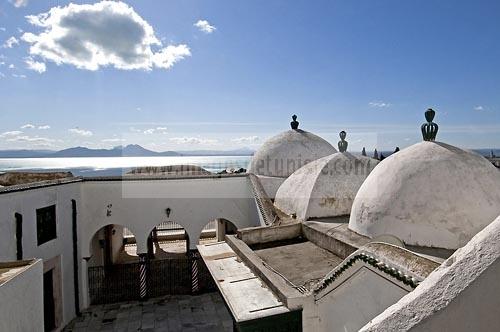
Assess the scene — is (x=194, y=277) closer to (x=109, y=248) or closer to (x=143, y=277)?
(x=143, y=277)

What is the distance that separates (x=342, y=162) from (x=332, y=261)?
4650 mm

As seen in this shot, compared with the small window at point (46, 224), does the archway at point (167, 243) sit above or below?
below

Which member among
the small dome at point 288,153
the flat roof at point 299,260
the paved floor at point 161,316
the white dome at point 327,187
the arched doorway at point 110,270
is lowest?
the paved floor at point 161,316

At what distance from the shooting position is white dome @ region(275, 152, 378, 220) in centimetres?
1061

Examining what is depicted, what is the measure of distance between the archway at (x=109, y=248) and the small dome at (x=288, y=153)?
329 inches

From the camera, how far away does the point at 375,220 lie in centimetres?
741

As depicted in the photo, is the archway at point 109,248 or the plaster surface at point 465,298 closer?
the plaster surface at point 465,298

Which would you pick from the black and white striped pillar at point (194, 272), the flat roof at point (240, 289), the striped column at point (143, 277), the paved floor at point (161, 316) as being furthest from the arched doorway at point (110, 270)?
the flat roof at point (240, 289)

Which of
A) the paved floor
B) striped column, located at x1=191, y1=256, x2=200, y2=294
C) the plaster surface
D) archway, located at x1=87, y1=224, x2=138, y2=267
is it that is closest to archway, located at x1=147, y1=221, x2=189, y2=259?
archway, located at x1=87, y1=224, x2=138, y2=267

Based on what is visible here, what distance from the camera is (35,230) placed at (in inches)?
434

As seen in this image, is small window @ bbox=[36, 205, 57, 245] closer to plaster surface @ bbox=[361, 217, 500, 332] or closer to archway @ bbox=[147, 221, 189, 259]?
archway @ bbox=[147, 221, 189, 259]

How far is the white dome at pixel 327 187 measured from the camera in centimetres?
1061

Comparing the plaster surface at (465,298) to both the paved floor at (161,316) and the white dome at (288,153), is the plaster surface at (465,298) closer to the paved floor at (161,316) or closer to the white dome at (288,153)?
the paved floor at (161,316)

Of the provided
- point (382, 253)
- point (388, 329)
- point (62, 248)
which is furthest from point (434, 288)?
point (62, 248)
